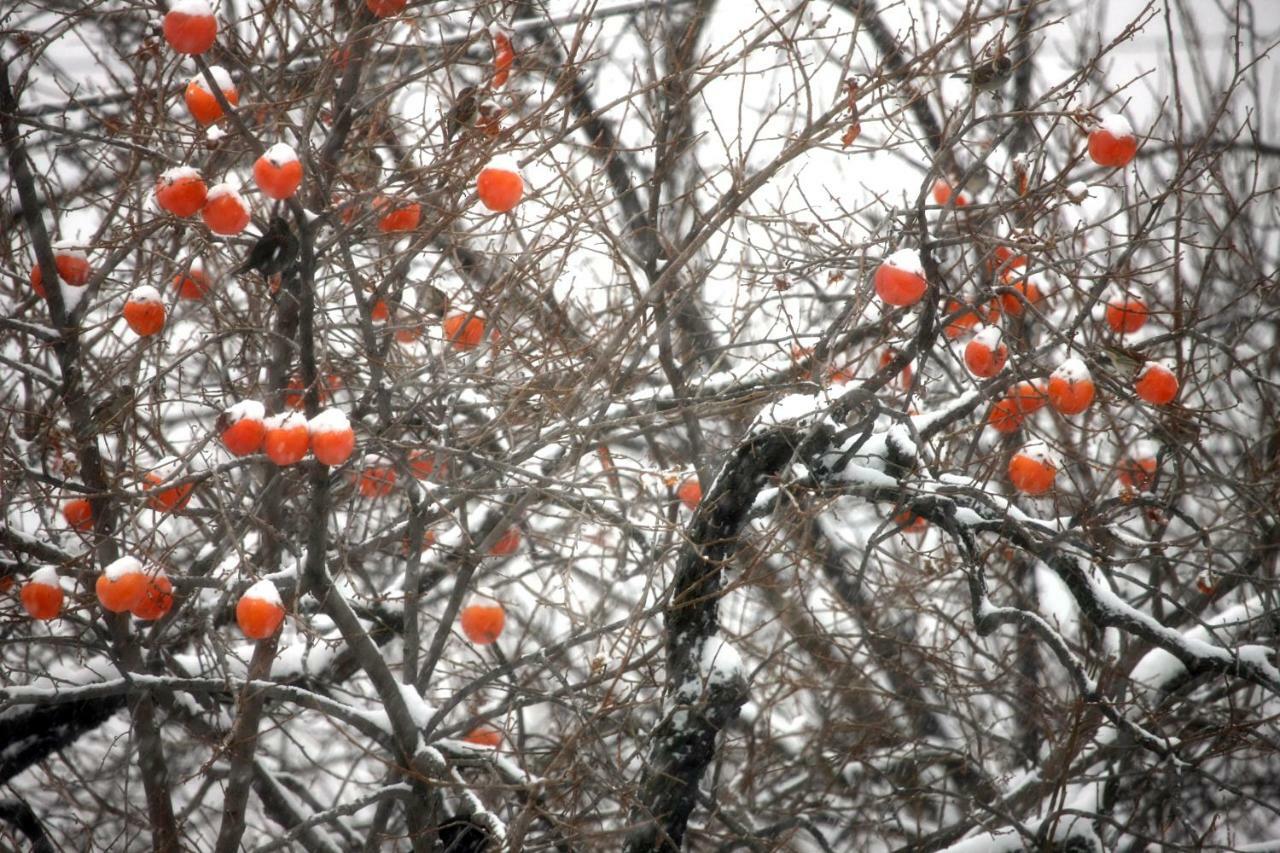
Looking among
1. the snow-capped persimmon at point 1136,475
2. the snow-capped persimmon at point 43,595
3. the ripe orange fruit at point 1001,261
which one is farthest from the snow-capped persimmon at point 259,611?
the snow-capped persimmon at point 1136,475

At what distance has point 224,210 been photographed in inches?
126

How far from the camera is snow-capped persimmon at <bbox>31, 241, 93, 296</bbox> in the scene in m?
4.43

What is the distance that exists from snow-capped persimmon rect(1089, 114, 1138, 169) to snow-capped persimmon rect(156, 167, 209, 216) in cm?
304

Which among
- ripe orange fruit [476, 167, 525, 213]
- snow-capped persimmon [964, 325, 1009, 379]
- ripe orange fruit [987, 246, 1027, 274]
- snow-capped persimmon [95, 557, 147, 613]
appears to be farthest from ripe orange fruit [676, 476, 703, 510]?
snow-capped persimmon [95, 557, 147, 613]

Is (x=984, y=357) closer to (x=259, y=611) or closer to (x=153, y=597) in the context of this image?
(x=259, y=611)

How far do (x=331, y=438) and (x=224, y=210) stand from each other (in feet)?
2.56

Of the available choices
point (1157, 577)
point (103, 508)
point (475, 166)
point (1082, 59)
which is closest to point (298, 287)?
point (475, 166)

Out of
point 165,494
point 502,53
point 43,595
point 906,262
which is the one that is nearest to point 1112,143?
point 906,262

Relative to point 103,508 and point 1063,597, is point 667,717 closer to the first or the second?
point 103,508

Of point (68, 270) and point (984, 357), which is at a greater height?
point (68, 270)

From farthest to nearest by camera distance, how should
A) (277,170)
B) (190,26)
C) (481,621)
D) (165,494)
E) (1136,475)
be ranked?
(1136,475)
(481,621)
(165,494)
(277,170)
(190,26)

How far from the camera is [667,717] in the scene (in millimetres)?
4117

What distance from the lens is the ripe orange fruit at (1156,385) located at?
3.84 metres

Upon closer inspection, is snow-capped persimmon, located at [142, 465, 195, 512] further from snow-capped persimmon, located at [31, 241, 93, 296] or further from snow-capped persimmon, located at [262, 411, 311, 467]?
snow-capped persimmon, located at [31, 241, 93, 296]
